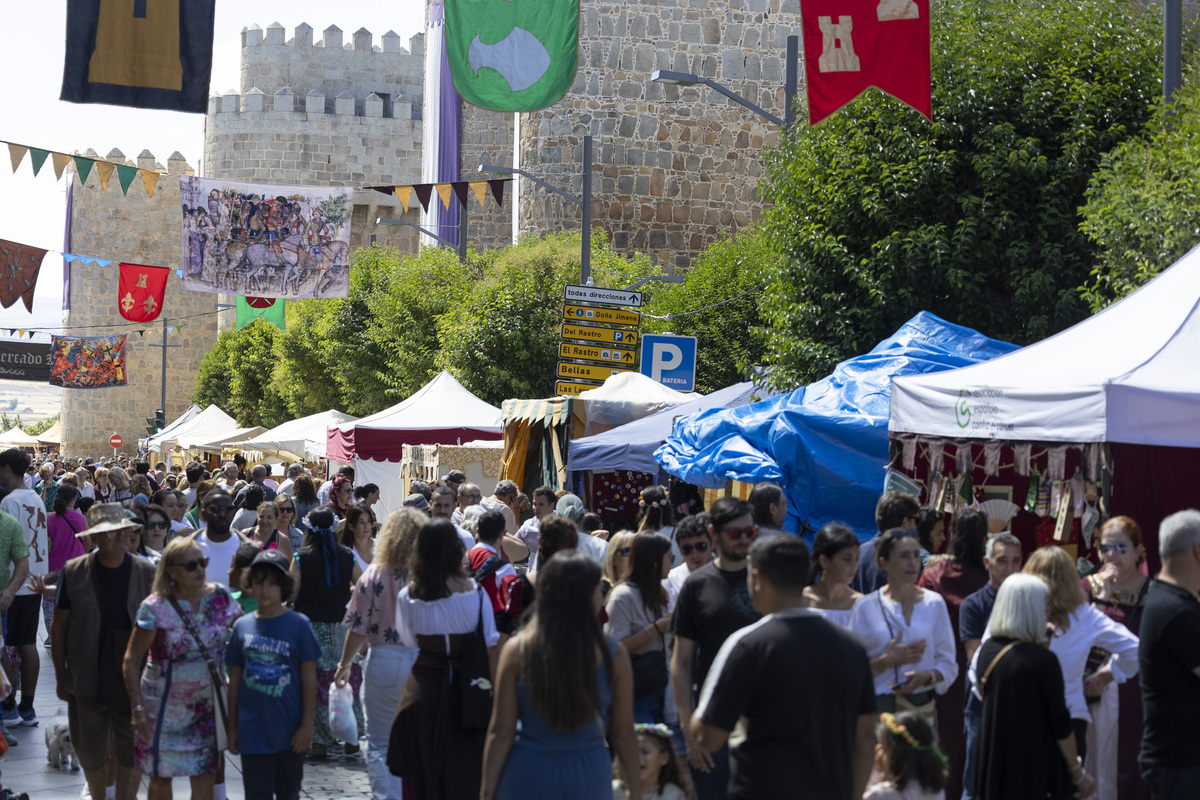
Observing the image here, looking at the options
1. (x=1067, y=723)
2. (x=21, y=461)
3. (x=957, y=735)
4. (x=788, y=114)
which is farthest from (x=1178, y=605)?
(x=788, y=114)

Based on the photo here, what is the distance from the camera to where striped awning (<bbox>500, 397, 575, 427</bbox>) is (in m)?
14.9

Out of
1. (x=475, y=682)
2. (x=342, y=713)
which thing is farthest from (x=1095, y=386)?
(x=342, y=713)

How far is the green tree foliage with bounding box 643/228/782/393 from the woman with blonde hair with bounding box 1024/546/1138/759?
16.6 m

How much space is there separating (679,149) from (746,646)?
26211mm

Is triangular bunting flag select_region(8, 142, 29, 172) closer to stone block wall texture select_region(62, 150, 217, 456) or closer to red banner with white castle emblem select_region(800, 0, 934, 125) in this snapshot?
red banner with white castle emblem select_region(800, 0, 934, 125)

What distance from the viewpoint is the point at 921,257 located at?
13094 mm

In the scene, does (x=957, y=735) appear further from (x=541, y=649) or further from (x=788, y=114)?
(x=788, y=114)

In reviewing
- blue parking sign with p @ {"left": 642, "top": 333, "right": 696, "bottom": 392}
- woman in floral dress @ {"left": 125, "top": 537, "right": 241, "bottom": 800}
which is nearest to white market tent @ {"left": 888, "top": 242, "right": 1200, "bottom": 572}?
woman in floral dress @ {"left": 125, "top": 537, "right": 241, "bottom": 800}

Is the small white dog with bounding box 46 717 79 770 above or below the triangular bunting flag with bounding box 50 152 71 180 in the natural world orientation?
below

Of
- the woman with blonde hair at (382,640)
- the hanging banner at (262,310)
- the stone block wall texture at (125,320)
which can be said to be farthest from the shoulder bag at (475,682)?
the stone block wall texture at (125,320)

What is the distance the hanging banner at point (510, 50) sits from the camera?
510 inches

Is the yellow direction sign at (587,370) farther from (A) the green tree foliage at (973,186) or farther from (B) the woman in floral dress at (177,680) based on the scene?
(B) the woman in floral dress at (177,680)

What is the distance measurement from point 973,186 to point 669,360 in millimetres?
4694

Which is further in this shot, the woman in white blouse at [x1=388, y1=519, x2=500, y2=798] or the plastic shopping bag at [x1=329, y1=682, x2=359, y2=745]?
the plastic shopping bag at [x1=329, y1=682, x2=359, y2=745]
